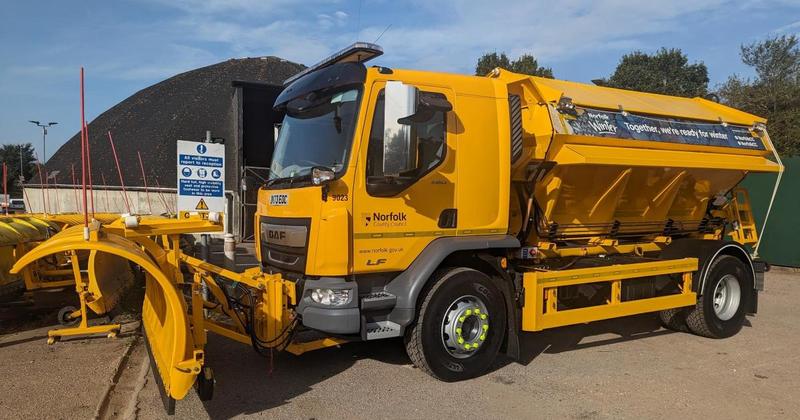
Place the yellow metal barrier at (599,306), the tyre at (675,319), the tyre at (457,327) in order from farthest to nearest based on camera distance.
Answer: the tyre at (675,319) < the yellow metal barrier at (599,306) < the tyre at (457,327)

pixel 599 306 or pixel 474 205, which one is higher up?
pixel 474 205

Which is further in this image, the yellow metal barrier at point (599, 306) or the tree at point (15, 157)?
the tree at point (15, 157)

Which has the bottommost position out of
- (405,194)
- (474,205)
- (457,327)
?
(457,327)

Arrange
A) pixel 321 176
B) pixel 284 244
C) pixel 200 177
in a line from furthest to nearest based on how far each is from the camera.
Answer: pixel 200 177 → pixel 284 244 → pixel 321 176

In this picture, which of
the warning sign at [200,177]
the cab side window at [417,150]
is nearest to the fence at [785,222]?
the cab side window at [417,150]

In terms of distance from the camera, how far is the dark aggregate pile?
2191 centimetres

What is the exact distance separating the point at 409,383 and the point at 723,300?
4.89 meters

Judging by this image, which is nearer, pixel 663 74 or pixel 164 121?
pixel 164 121

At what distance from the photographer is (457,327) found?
206 inches

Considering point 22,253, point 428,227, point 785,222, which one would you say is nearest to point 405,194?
point 428,227

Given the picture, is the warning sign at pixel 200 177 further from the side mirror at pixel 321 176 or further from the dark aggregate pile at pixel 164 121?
the dark aggregate pile at pixel 164 121

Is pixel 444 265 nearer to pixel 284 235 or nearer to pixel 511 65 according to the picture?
pixel 284 235

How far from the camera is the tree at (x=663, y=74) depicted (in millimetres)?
46469

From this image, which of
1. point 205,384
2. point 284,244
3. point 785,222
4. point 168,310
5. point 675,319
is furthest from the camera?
point 785,222
